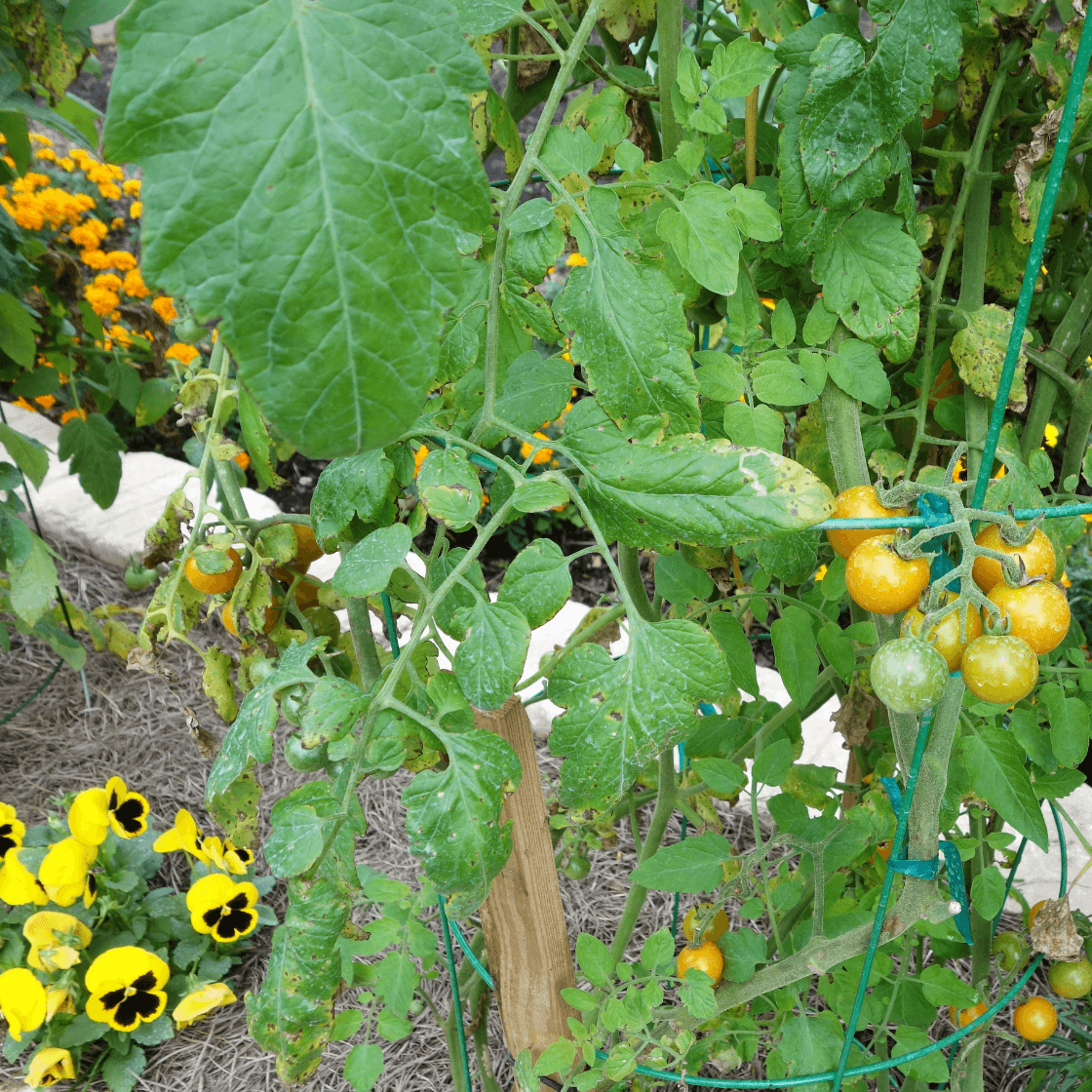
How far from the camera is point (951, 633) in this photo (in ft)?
1.82

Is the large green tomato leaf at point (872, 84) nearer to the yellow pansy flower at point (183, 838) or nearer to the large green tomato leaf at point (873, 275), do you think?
the large green tomato leaf at point (873, 275)

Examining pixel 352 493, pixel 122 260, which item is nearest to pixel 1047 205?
pixel 352 493

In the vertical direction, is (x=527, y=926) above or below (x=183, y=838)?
above

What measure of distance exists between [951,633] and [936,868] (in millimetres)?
272

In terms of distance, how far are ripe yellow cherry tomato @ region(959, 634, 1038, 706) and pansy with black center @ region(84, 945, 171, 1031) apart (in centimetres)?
155

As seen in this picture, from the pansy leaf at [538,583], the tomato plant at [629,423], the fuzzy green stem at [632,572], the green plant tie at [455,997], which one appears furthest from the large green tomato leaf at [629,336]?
the green plant tie at [455,997]

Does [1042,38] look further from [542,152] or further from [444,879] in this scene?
[444,879]

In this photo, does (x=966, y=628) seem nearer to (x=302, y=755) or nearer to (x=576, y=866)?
(x=302, y=755)

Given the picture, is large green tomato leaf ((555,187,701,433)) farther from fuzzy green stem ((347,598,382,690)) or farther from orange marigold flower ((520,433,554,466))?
fuzzy green stem ((347,598,382,690))

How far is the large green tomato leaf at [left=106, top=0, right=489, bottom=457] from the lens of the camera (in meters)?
0.32

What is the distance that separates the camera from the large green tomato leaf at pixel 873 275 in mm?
712

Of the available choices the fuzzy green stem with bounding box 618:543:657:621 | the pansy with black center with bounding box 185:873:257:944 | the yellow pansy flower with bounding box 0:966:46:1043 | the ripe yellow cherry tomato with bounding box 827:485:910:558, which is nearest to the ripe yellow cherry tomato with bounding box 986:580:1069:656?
the ripe yellow cherry tomato with bounding box 827:485:910:558

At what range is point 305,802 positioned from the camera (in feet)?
1.93

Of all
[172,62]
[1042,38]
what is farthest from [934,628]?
[1042,38]
